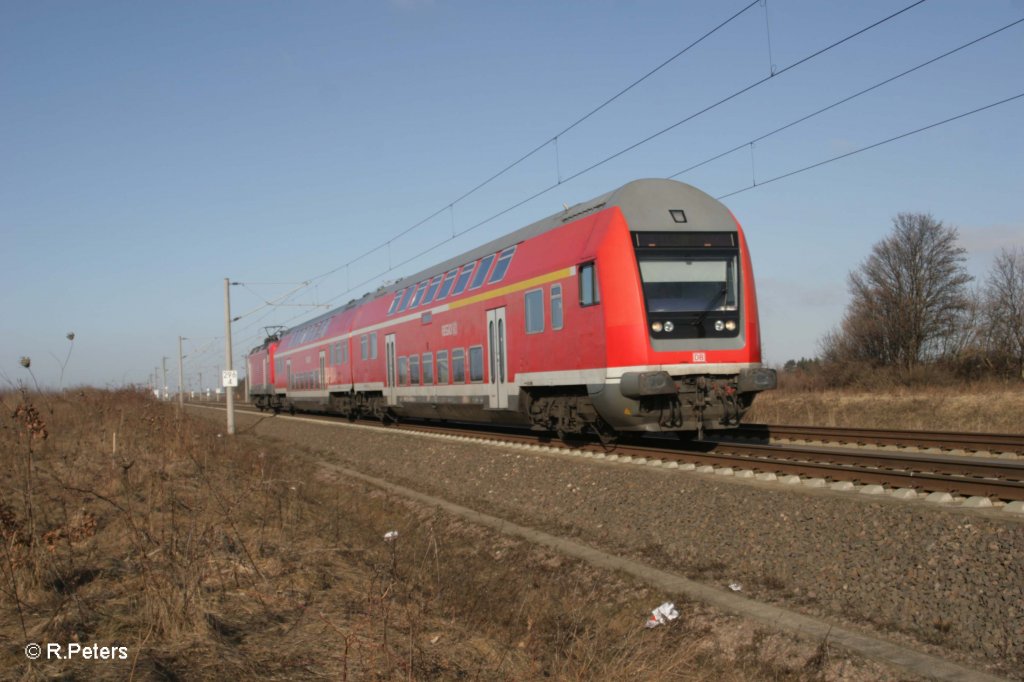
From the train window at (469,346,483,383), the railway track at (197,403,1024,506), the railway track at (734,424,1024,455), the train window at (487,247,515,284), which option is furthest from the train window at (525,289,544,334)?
the railway track at (734,424,1024,455)

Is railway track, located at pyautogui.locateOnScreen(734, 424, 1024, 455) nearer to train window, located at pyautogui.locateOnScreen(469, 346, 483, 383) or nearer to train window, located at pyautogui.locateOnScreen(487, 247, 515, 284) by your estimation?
train window, located at pyautogui.locateOnScreen(469, 346, 483, 383)

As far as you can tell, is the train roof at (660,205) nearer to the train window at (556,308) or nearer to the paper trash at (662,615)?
the train window at (556,308)

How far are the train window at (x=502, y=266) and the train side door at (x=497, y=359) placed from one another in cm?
65

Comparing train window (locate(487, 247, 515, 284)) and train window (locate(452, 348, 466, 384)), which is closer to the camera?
train window (locate(487, 247, 515, 284))

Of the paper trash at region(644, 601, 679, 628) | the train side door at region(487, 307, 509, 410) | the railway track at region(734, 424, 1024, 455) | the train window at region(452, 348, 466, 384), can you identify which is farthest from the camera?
→ the train window at region(452, 348, 466, 384)

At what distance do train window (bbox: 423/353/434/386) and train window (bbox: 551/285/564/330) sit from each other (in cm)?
654

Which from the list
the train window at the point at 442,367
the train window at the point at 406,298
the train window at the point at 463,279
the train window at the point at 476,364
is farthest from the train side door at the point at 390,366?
the train window at the point at 476,364

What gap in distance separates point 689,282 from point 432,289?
9.32m

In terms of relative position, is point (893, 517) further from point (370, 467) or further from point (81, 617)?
point (370, 467)

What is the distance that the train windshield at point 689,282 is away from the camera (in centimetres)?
1202

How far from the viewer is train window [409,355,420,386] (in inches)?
822

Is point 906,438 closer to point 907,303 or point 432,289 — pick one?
point 432,289

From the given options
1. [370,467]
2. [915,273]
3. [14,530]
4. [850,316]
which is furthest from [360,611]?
[915,273]

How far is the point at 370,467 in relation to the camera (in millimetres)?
16875
